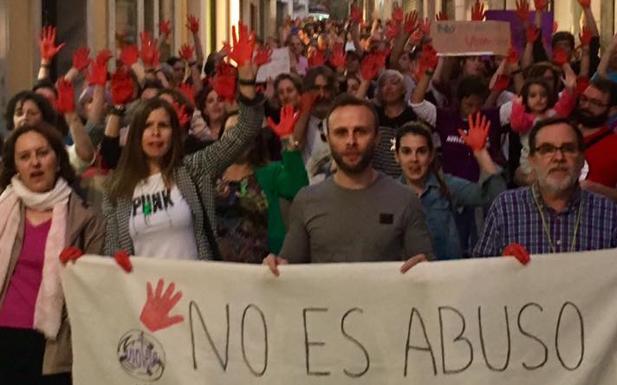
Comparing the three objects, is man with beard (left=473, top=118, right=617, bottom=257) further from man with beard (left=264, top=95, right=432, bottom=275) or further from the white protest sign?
the white protest sign

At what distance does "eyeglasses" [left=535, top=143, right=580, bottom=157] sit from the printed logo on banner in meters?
1.68

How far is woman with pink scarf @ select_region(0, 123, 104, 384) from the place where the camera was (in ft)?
19.2

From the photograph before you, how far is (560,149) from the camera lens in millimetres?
5895

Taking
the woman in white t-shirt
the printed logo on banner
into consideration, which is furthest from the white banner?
the woman in white t-shirt

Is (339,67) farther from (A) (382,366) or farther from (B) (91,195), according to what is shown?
(A) (382,366)

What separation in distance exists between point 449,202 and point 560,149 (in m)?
1.43

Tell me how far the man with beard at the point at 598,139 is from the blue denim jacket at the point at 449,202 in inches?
18.9

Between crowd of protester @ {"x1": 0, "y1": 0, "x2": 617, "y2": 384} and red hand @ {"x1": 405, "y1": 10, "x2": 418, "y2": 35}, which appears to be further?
red hand @ {"x1": 405, "y1": 10, "x2": 418, "y2": 35}

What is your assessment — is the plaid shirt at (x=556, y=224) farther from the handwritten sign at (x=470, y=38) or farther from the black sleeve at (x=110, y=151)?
the handwritten sign at (x=470, y=38)

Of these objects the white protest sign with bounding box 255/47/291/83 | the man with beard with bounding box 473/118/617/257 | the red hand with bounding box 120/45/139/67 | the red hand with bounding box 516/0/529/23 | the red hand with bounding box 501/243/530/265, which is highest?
the red hand with bounding box 516/0/529/23

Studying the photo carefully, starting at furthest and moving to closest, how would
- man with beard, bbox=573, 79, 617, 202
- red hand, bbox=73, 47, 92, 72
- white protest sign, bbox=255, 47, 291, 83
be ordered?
white protest sign, bbox=255, 47, 291, 83 < red hand, bbox=73, 47, 92, 72 < man with beard, bbox=573, 79, 617, 202

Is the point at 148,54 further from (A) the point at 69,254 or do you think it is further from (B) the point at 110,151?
(A) the point at 69,254

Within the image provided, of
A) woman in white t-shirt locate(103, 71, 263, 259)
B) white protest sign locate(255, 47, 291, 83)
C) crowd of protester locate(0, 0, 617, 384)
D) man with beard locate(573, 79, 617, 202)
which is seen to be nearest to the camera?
crowd of protester locate(0, 0, 617, 384)

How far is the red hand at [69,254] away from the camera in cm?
579
